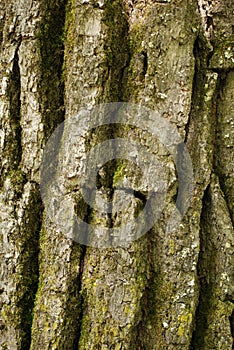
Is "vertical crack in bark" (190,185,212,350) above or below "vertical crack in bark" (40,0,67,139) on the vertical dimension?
below

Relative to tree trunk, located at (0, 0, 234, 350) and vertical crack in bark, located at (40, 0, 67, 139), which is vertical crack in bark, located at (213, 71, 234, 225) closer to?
tree trunk, located at (0, 0, 234, 350)

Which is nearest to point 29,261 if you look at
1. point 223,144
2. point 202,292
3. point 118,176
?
point 118,176

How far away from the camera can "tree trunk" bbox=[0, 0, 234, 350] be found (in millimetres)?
1816

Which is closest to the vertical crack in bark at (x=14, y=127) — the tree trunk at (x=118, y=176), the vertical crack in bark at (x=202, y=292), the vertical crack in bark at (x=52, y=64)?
the tree trunk at (x=118, y=176)

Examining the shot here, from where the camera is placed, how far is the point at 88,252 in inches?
72.9

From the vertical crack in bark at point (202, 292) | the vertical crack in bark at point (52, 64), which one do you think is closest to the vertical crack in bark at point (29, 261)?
the vertical crack in bark at point (52, 64)

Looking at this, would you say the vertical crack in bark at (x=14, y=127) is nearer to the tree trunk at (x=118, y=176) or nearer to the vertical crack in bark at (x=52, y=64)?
the tree trunk at (x=118, y=176)

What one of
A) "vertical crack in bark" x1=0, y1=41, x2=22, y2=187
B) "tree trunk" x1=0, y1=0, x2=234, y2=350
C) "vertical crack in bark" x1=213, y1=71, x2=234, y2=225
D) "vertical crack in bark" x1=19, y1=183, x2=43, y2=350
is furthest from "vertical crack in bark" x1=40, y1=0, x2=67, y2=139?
"vertical crack in bark" x1=213, y1=71, x2=234, y2=225

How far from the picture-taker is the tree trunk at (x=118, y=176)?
1.82m

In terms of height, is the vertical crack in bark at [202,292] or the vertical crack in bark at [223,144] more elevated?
the vertical crack in bark at [223,144]

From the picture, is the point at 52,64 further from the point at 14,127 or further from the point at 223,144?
the point at 223,144

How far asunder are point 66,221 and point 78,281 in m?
0.24

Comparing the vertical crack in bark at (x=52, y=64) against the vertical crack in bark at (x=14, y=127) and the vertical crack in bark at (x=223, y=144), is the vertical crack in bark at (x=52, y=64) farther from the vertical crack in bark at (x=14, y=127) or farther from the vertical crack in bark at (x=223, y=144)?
the vertical crack in bark at (x=223, y=144)

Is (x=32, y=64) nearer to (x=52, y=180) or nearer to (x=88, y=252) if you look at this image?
(x=52, y=180)
